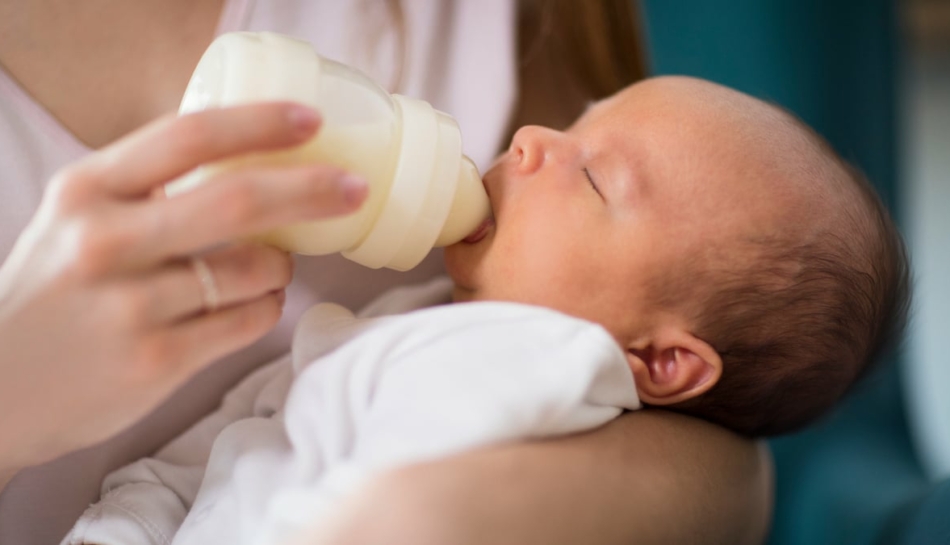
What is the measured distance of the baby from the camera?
67cm

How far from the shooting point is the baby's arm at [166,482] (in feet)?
2.41

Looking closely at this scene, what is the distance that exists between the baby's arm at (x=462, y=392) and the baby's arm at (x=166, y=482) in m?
0.16

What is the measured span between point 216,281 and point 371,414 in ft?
0.53

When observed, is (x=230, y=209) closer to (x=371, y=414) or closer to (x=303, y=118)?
(x=303, y=118)

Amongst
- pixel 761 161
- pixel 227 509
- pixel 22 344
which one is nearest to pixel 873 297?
pixel 761 161

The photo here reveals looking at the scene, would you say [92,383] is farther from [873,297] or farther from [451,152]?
[873,297]

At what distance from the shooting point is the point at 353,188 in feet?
1.90

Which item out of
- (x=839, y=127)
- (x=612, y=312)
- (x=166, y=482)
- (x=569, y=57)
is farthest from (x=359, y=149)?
(x=839, y=127)

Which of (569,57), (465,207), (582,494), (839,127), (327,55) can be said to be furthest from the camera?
(839,127)

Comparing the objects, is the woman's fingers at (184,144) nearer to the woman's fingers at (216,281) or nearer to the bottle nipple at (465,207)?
the woman's fingers at (216,281)

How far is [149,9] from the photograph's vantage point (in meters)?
0.91

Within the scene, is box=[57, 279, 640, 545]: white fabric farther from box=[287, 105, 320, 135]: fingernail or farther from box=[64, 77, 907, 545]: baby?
box=[287, 105, 320, 135]: fingernail

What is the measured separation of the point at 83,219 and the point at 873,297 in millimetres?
727

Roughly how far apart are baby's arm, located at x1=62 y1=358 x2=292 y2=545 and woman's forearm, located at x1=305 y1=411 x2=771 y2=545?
0.97 ft
